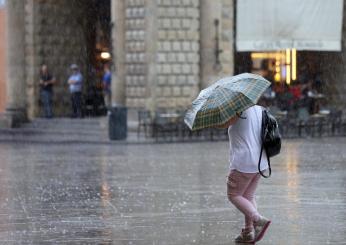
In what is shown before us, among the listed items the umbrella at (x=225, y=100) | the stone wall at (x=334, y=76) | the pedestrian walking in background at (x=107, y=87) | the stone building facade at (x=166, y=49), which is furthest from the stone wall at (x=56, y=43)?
the umbrella at (x=225, y=100)

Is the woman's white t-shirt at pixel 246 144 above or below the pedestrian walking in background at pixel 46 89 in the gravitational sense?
above

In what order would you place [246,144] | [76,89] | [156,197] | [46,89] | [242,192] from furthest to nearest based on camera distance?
1. [46,89]
2. [76,89]
3. [156,197]
4. [242,192]
5. [246,144]

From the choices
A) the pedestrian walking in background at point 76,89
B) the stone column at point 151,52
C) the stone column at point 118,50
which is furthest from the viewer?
the pedestrian walking in background at point 76,89

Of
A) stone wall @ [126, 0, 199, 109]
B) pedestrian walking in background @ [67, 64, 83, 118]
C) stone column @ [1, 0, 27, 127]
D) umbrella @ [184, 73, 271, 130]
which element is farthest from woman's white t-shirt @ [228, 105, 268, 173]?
stone column @ [1, 0, 27, 127]

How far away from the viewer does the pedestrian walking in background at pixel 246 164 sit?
33.0 feet

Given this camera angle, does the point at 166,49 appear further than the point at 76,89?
No

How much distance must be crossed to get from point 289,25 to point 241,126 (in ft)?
72.3

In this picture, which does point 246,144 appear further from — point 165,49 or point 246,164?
point 165,49

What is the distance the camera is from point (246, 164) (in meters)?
10.0

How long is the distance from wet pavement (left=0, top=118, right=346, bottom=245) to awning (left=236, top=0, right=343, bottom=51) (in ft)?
25.7

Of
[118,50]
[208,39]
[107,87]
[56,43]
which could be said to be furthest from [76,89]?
[208,39]

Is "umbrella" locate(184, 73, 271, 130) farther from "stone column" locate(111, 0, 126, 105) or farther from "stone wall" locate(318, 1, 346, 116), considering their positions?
"stone wall" locate(318, 1, 346, 116)

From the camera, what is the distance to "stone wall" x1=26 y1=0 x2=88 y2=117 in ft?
111

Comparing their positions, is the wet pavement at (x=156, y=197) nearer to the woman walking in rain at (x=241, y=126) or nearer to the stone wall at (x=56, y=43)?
the woman walking in rain at (x=241, y=126)
